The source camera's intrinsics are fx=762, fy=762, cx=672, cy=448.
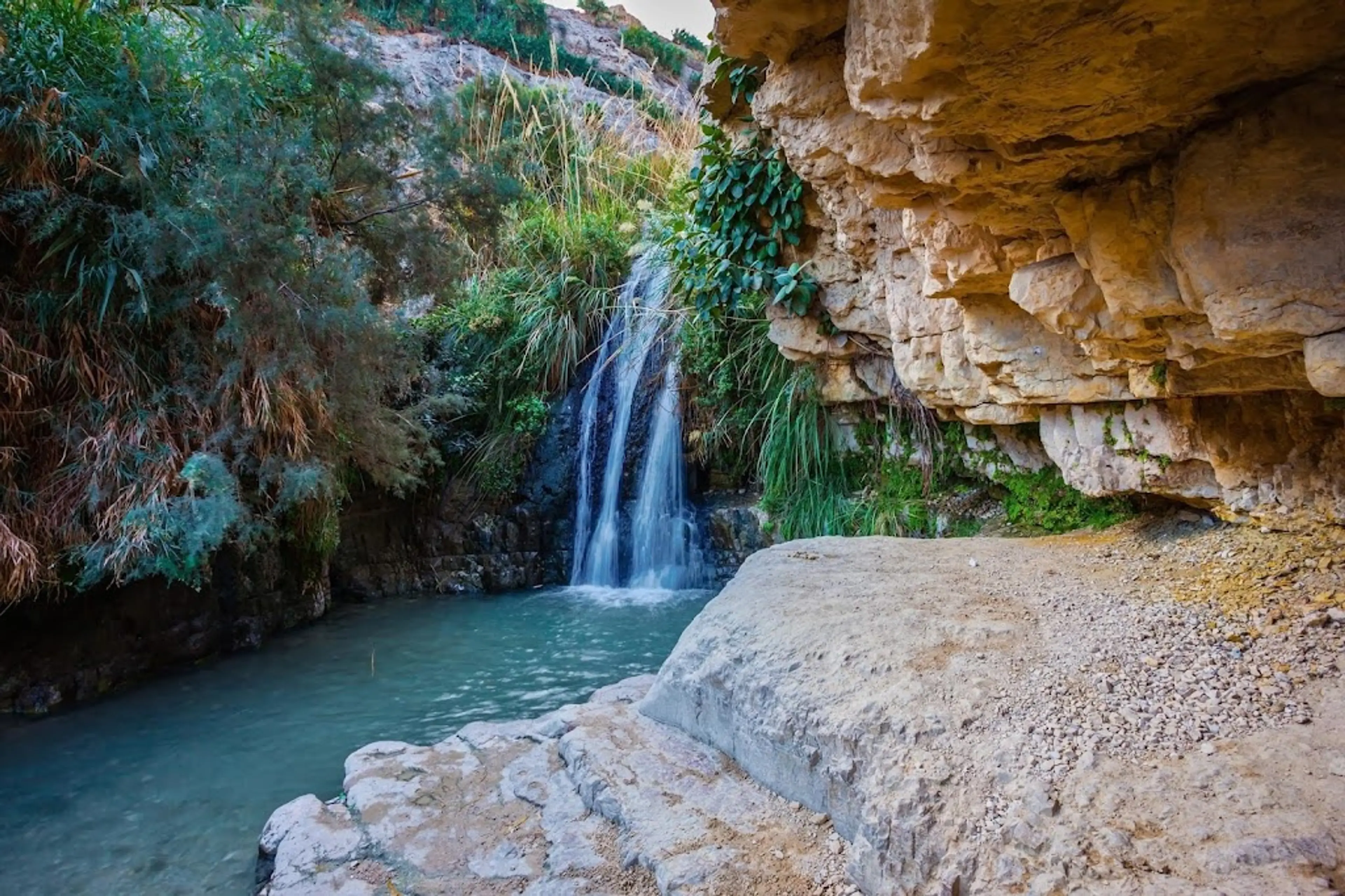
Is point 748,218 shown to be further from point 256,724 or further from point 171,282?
point 256,724

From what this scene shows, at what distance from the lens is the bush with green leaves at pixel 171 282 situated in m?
4.19

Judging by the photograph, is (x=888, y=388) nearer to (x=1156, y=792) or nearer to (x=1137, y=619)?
(x=1137, y=619)

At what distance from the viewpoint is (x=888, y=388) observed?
5117 mm

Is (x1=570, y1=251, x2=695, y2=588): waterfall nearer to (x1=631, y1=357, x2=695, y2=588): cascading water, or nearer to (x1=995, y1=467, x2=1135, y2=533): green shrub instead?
(x1=631, y1=357, x2=695, y2=588): cascading water

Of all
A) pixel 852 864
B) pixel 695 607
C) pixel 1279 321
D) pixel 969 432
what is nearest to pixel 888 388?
pixel 969 432

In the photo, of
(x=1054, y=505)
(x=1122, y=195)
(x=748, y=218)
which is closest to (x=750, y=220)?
(x=748, y=218)

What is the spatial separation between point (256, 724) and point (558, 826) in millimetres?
2600

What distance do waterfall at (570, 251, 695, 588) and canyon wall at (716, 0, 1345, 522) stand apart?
12.4ft

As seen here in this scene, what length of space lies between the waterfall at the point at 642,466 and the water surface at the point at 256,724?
473 millimetres

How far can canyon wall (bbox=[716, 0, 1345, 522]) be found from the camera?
1.57 metres

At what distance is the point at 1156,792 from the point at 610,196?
28.3 ft

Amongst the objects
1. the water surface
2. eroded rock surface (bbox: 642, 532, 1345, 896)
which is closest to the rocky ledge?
eroded rock surface (bbox: 642, 532, 1345, 896)

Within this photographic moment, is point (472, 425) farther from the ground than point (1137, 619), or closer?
farther from the ground

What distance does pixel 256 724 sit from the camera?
14.0 feet
